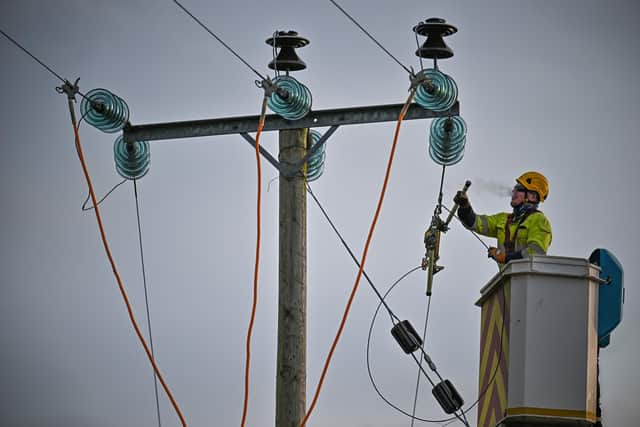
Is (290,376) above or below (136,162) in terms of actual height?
below

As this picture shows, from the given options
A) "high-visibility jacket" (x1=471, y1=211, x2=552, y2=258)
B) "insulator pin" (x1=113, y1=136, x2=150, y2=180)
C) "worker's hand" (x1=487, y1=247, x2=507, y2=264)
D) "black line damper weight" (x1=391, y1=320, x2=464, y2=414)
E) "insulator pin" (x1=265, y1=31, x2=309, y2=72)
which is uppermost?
"insulator pin" (x1=265, y1=31, x2=309, y2=72)

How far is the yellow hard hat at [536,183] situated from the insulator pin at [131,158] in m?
3.46

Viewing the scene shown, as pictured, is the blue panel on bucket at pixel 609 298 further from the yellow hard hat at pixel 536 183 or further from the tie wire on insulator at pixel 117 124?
the tie wire on insulator at pixel 117 124

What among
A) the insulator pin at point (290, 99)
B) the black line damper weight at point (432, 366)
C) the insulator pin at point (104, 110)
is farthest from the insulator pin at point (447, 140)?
the insulator pin at point (104, 110)

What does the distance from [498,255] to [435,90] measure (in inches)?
62.4

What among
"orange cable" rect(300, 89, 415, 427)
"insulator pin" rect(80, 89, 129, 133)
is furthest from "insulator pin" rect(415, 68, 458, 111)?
"insulator pin" rect(80, 89, 129, 133)

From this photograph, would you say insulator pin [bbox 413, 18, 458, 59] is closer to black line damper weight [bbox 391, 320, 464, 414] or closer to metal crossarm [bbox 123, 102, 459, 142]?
metal crossarm [bbox 123, 102, 459, 142]

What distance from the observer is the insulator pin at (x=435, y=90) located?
1224cm

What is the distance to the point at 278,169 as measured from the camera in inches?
501

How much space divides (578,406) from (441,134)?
3.18 meters

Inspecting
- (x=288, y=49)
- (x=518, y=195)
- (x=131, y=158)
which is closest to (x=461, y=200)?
(x=518, y=195)

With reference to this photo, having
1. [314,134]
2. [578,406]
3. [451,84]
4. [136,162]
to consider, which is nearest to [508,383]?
[578,406]

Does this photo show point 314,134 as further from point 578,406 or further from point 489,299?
point 578,406

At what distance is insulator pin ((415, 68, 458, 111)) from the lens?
1224 cm
